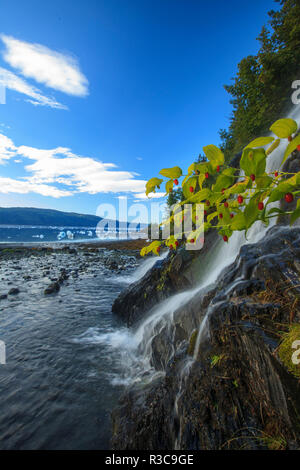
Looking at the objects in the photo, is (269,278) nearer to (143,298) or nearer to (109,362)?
(109,362)

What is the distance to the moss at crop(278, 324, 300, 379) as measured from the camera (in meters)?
2.19

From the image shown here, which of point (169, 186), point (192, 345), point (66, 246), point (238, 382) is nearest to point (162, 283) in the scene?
Result: point (192, 345)

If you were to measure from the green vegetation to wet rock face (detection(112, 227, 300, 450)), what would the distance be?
2239cm

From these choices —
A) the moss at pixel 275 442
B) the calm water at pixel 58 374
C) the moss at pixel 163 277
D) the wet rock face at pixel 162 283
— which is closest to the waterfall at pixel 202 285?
the wet rock face at pixel 162 283

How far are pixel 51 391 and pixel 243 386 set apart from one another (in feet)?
15.8

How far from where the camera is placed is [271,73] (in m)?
19.0

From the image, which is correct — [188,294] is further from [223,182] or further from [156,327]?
[223,182]

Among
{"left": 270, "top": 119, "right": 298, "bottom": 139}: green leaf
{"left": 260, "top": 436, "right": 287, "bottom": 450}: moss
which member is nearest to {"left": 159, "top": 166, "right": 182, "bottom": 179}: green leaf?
{"left": 270, "top": 119, "right": 298, "bottom": 139}: green leaf

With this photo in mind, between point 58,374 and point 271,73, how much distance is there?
91.0 feet

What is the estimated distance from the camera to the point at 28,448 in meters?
3.57

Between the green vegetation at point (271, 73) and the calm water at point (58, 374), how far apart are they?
2354 cm

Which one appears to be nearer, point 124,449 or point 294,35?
point 124,449

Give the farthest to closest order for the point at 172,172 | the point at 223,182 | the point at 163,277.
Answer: the point at 163,277, the point at 172,172, the point at 223,182
